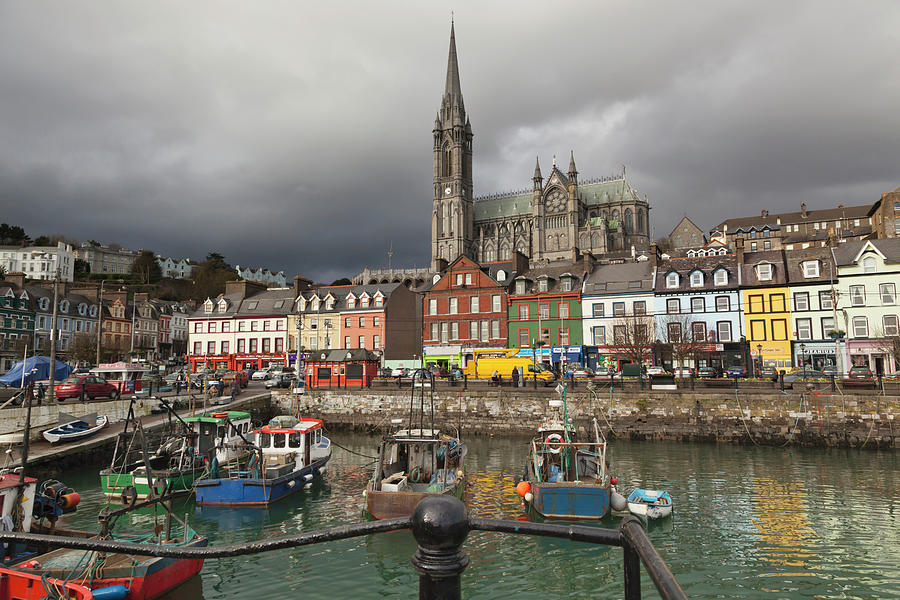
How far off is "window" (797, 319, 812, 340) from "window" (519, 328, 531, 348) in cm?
2437

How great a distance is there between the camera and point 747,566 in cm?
1478

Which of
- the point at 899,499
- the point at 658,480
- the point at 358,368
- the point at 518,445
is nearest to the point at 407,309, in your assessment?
the point at 358,368

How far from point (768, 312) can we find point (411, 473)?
141ft

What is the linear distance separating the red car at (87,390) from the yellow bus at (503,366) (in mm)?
Answer: 26576

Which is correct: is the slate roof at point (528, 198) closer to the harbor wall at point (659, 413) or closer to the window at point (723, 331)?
the window at point (723, 331)

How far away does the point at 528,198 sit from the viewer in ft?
516

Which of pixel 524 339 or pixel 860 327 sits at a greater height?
pixel 860 327

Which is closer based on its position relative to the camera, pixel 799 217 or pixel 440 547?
pixel 440 547

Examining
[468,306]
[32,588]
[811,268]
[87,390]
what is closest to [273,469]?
[32,588]

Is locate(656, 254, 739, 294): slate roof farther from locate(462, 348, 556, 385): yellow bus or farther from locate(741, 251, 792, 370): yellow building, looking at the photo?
locate(462, 348, 556, 385): yellow bus

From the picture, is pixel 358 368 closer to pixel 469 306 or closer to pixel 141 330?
pixel 469 306

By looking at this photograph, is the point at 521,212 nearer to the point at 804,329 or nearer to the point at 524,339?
the point at 524,339

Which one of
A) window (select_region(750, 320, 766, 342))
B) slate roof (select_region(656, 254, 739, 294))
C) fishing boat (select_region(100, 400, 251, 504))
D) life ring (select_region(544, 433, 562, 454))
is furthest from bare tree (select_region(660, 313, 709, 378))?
fishing boat (select_region(100, 400, 251, 504))

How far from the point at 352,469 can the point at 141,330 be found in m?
77.9
